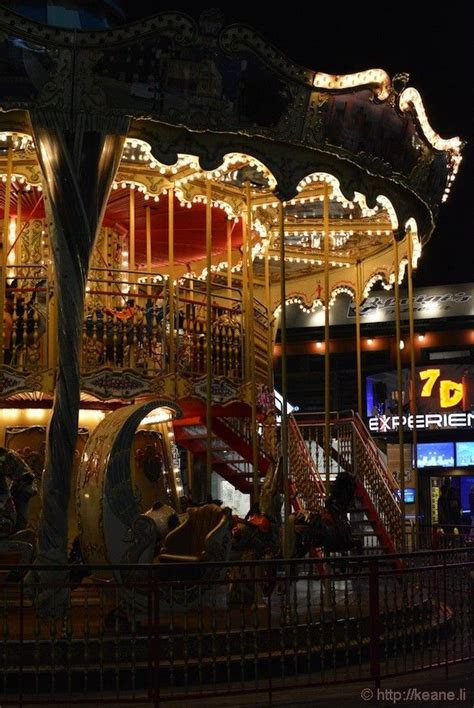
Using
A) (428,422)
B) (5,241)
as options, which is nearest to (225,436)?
(5,241)

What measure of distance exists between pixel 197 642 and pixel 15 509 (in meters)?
3.78

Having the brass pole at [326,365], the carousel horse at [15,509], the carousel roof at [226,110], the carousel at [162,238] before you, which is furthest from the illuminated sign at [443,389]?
the carousel horse at [15,509]

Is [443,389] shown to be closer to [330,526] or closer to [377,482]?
[377,482]

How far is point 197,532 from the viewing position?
12.0m

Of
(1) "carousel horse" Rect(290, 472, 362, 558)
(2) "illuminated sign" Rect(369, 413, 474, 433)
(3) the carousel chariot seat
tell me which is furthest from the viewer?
(2) "illuminated sign" Rect(369, 413, 474, 433)

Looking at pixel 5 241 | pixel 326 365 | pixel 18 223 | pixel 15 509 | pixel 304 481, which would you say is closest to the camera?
pixel 15 509

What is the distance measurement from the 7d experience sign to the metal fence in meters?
27.7

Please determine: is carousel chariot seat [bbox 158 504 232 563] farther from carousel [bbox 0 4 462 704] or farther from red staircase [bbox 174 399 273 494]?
red staircase [bbox 174 399 273 494]

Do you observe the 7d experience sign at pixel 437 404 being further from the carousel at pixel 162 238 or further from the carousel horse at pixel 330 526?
the carousel horse at pixel 330 526

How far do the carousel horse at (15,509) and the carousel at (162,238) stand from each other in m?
0.03

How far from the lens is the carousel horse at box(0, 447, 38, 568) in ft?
39.2

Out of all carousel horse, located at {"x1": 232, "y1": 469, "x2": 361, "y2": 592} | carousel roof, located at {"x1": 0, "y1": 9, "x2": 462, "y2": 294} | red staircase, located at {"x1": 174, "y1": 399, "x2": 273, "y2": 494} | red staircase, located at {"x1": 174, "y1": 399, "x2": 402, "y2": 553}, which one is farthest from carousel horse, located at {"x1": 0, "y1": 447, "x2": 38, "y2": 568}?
red staircase, located at {"x1": 174, "y1": 399, "x2": 402, "y2": 553}

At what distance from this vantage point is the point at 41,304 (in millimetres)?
14086

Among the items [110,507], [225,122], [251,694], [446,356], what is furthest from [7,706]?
[446,356]
